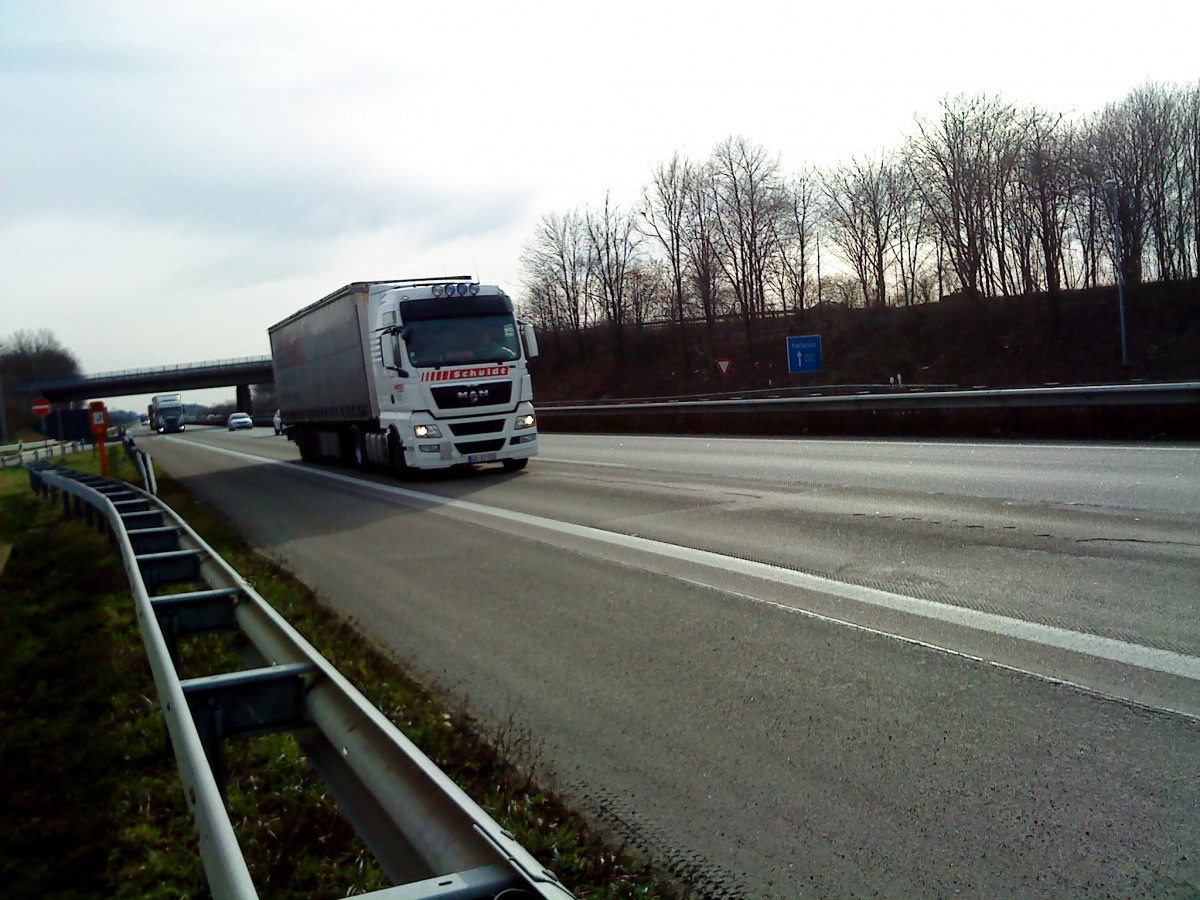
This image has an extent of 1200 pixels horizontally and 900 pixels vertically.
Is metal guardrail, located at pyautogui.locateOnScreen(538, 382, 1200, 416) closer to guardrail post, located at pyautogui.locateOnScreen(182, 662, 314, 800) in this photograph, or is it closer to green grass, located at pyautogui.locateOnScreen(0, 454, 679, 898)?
green grass, located at pyautogui.locateOnScreen(0, 454, 679, 898)

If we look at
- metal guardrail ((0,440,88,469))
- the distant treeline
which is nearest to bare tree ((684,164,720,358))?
the distant treeline

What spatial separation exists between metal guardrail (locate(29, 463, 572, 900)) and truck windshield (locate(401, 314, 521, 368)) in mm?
13829

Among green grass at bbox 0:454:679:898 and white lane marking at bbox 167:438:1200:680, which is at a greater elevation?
white lane marking at bbox 167:438:1200:680

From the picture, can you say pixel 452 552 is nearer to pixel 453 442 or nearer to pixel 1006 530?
pixel 1006 530

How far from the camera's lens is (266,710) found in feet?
12.8

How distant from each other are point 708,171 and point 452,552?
61.2 meters

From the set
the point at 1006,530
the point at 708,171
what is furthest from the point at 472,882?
the point at 708,171

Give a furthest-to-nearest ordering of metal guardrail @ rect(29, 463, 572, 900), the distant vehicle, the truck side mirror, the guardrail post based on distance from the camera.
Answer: the distant vehicle, the truck side mirror, the guardrail post, metal guardrail @ rect(29, 463, 572, 900)

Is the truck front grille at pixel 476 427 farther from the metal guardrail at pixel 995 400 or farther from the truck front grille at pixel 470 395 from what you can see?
the metal guardrail at pixel 995 400

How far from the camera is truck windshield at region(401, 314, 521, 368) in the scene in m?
19.5

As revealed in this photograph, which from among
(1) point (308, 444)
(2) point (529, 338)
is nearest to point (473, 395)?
(2) point (529, 338)

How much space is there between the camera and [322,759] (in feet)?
11.7

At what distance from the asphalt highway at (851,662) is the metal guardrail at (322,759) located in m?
1.21

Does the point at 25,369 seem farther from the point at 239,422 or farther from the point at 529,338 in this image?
the point at 529,338
